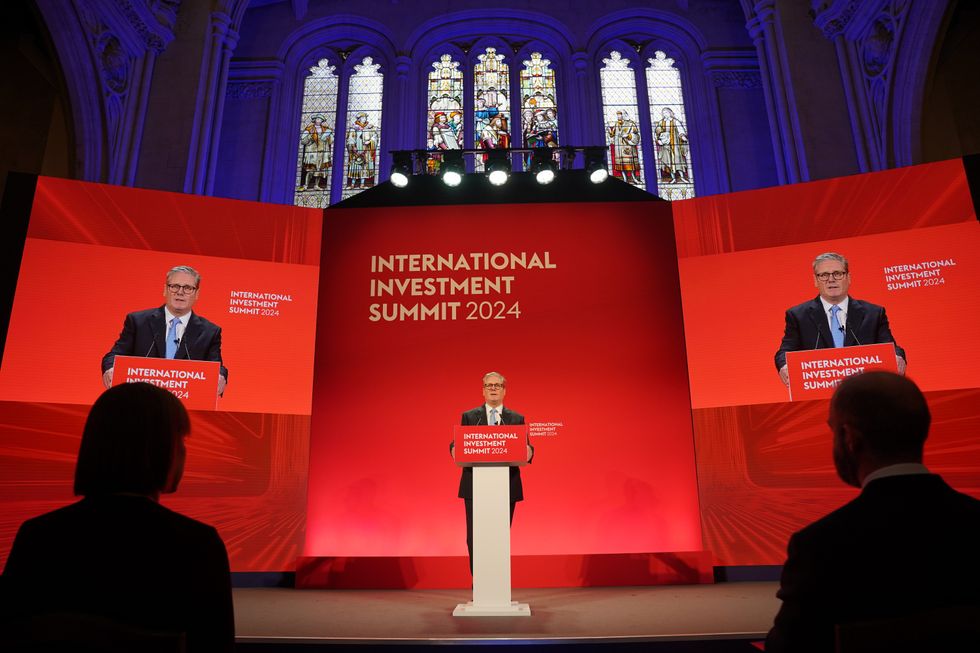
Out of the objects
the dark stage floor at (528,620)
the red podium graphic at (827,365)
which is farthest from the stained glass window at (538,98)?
the dark stage floor at (528,620)

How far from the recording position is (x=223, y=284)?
621 centimetres

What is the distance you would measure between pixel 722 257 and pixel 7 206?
21.2ft

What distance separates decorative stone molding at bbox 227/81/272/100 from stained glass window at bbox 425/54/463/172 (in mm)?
2782

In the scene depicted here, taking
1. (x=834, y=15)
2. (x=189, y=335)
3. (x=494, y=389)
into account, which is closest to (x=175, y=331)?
(x=189, y=335)

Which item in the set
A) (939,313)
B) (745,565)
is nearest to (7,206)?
(745,565)

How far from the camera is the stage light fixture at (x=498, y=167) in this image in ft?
22.2

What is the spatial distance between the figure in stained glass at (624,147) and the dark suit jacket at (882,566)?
390 inches

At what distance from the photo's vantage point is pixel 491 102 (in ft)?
37.2

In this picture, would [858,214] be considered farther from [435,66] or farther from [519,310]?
[435,66]

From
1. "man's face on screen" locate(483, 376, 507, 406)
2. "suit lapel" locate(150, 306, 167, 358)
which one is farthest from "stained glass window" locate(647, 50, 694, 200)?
"suit lapel" locate(150, 306, 167, 358)

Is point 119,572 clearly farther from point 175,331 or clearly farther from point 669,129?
point 669,129

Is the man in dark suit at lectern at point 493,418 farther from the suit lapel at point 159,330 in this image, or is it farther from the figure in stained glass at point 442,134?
the figure in stained glass at point 442,134

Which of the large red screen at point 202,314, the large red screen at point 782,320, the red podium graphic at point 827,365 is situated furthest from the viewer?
the red podium graphic at point 827,365

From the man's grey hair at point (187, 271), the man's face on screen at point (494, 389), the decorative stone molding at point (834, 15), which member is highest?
the decorative stone molding at point (834, 15)
